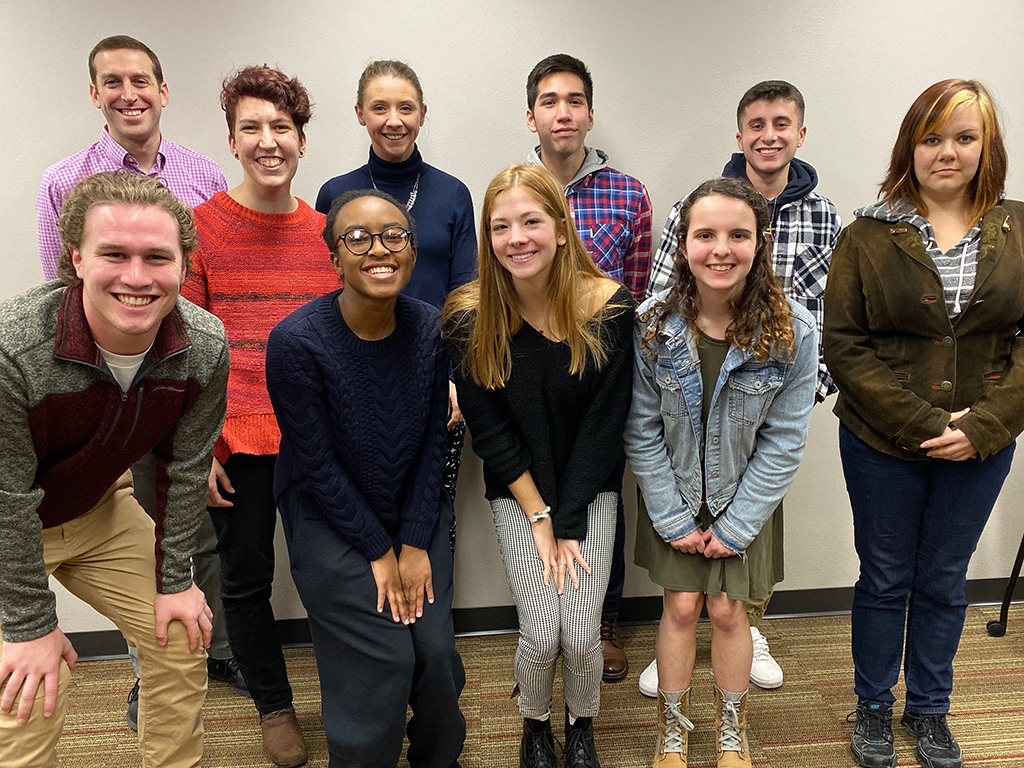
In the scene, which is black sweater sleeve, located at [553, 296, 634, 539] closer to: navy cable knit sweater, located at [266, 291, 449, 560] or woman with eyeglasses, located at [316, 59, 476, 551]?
navy cable knit sweater, located at [266, 291, 449, 560]

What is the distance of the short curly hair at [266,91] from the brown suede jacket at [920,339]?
4.77ft

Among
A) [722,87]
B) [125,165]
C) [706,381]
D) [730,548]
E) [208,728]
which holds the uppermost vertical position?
[722,87]

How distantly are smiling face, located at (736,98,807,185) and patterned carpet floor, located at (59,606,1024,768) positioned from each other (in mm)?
1594

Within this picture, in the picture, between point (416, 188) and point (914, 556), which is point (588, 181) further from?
point (914, 556)

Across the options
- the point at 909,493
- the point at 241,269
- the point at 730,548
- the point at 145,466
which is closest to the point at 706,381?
the point at 730,548

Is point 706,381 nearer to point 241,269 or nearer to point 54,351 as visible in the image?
point 241,269

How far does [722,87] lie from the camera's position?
2.55 metres

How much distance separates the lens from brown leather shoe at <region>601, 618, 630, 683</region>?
2.39m

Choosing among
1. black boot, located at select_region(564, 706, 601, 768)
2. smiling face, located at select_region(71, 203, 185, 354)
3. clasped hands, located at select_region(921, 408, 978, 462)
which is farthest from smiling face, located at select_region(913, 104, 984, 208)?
smiling face, located at select_region(71, 203, 185, 354)

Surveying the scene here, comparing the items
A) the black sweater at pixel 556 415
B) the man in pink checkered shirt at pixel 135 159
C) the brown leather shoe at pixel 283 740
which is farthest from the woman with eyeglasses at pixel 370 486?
the man in pink checkered shirt at pixel 135 159

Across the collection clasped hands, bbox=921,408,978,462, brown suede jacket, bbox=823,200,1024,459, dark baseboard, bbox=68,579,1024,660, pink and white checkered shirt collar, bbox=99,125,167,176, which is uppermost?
pink and white checkered shirt collar, bbox=99,125,167,176

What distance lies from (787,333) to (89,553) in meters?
1.64

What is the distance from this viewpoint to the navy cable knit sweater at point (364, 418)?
1669mm

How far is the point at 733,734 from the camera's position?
73.3 inches
